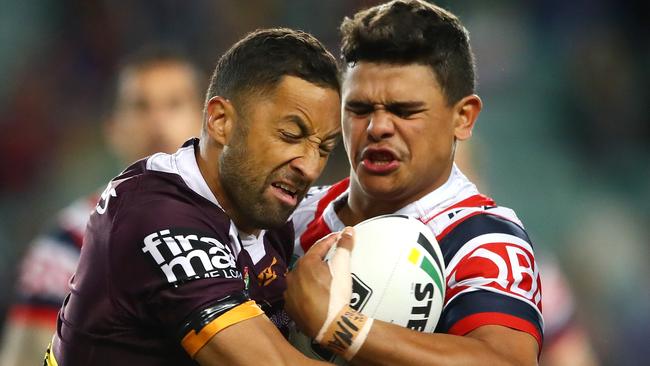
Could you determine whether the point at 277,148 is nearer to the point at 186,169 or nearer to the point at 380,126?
the point at 186,169

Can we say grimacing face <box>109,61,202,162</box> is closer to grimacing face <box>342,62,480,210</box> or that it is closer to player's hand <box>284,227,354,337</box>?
grimacing face <box>342,62,480,210</box>

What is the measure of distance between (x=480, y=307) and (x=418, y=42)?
0.84 meters

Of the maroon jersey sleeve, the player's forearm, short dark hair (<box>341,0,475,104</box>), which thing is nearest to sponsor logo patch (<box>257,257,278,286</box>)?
the maroon jersey sleeve

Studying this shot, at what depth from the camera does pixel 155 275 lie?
2725 millimetres

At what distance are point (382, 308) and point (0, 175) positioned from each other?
16.5 ft

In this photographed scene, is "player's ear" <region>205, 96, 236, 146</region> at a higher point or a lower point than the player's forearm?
higher

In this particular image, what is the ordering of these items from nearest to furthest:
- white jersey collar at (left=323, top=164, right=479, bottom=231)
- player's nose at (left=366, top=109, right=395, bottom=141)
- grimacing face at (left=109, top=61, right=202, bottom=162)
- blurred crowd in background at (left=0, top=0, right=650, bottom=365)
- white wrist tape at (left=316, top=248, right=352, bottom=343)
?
white wrist tape at (left=316, top=248, right=352, bottom=343) < player's nose at (left=366, top=109, right=395, bottom=141) < white jersey collar at (left=323, top=164, right=479, bottom=231) < grimacing face at (left=109, top=61, right=202, bottom=162) < blurred crowd in background at (left=0, top=0, right=650, bottom=365)

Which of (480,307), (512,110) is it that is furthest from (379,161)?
(512,110)

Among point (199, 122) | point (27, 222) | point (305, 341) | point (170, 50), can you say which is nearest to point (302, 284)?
point (305, 341)

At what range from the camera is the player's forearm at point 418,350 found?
2.72 metres

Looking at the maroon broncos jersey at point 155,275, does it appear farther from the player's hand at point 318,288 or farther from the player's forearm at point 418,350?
the player's forearm at point 418,350

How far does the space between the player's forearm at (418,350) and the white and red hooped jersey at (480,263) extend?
128 mm

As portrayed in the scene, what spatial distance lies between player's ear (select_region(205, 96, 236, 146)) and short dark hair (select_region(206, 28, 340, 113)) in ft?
0.08

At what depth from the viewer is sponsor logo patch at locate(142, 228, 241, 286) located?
269 centimetres
